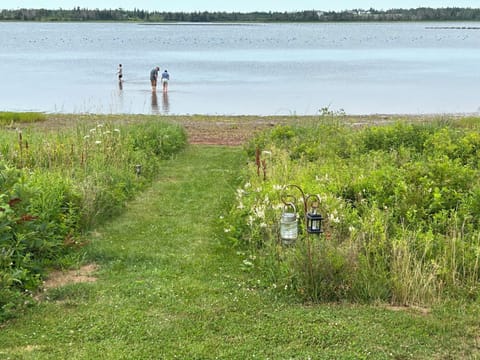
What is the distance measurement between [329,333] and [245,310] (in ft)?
2.63

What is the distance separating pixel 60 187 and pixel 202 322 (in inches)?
128

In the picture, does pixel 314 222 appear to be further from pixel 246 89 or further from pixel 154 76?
pixel 246 89

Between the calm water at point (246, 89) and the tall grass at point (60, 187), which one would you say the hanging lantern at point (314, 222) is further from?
the calm water at point (246, 89)

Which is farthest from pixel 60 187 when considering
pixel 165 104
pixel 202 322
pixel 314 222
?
pixel 165 104

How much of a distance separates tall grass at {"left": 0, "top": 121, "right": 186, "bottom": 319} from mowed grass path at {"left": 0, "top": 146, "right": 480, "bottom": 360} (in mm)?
429

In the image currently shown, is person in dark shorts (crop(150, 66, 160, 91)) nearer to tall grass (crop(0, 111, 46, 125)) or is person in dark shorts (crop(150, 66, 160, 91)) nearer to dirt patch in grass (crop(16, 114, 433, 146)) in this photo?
dirt patch in grass (crop(16, 114, 433, 146))

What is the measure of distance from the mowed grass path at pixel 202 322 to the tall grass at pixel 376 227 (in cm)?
26

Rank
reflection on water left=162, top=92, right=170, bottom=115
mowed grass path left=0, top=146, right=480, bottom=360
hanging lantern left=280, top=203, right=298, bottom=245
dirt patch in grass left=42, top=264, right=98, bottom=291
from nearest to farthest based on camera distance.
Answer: mowed grass path left=0, top=146, right=480, bottom=360 < hanging lantern left=280, top=203, right=298, bottom=245 < dirt patch in grass left=42, top=264, right=98, bottom=291 < reflection on water left=162, top=92, right=170, bottom=115

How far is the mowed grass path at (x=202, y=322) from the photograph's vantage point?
502 centimetres

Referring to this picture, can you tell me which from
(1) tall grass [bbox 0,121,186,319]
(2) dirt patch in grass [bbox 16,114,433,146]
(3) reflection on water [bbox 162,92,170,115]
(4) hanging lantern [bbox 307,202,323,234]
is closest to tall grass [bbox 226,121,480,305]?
A: (4) hanging lantern [bbox 307,202,323,234]

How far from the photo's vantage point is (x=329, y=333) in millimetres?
5246

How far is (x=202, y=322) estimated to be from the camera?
5.49 meters

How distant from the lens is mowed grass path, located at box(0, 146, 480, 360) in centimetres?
502

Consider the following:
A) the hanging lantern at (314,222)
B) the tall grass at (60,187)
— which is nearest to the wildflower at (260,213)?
the hanging lantern at (314,222)
